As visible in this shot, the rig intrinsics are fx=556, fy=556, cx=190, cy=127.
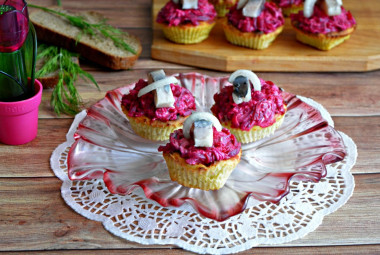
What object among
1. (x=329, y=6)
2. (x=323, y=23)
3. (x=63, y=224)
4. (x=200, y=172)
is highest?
(x=329, y=6)

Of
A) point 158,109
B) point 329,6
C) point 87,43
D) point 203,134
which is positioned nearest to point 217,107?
point 158,109

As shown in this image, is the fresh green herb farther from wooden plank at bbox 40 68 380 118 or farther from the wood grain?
the wood grain

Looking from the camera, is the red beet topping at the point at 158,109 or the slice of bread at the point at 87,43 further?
the slice of bread at the point at 87,43

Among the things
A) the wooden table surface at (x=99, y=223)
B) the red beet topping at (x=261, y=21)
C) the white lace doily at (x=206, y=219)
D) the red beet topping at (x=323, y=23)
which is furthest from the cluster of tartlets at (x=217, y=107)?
the red beet topping at (x=323, y=23)

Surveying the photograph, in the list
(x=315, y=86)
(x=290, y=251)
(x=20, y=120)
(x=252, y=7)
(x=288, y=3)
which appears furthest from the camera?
(x=288, y=3)

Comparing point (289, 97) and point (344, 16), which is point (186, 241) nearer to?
point (289, 97)

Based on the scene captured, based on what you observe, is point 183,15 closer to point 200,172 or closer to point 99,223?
point 200,172

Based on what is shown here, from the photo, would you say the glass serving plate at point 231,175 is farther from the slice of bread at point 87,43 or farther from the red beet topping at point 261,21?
the red beet topping at point 261,21
